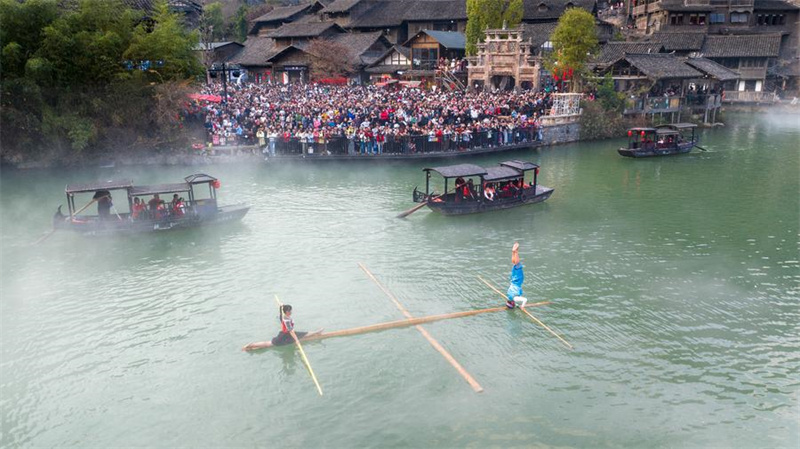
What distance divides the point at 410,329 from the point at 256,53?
68.2 meters

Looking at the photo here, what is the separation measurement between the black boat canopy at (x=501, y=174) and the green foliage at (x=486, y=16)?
36.7 meters

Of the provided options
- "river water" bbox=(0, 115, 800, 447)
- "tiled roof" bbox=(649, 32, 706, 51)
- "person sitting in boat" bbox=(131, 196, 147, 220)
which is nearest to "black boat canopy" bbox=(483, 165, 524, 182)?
"river water" bbox=(0, 115, 800, 447)

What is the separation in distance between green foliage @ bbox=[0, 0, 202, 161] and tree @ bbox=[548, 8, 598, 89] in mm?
33112

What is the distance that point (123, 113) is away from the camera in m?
41.4

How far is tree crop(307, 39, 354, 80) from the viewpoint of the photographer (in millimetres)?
68188

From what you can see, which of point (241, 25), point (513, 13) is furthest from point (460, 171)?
point (241, 25)

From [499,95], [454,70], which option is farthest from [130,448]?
[454,70]

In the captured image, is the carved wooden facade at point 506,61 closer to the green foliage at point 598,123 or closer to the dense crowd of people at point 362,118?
the green foliage at point 598,123

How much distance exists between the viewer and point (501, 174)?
30.1 metres

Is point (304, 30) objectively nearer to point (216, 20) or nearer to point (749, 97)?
point (216, 20)

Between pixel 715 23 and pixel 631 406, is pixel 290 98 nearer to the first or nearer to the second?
pixel 631 406

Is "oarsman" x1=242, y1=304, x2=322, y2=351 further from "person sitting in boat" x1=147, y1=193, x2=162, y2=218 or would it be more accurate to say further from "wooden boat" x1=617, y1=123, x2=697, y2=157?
"wooden boat" x1=617, y1=123, x2=697, y2=157

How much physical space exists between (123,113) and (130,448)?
33804mm

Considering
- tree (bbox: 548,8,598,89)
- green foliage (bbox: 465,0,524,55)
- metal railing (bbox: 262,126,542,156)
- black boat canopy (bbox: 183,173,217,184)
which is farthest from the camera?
green foliage (bbox: 465,0,524,55)
